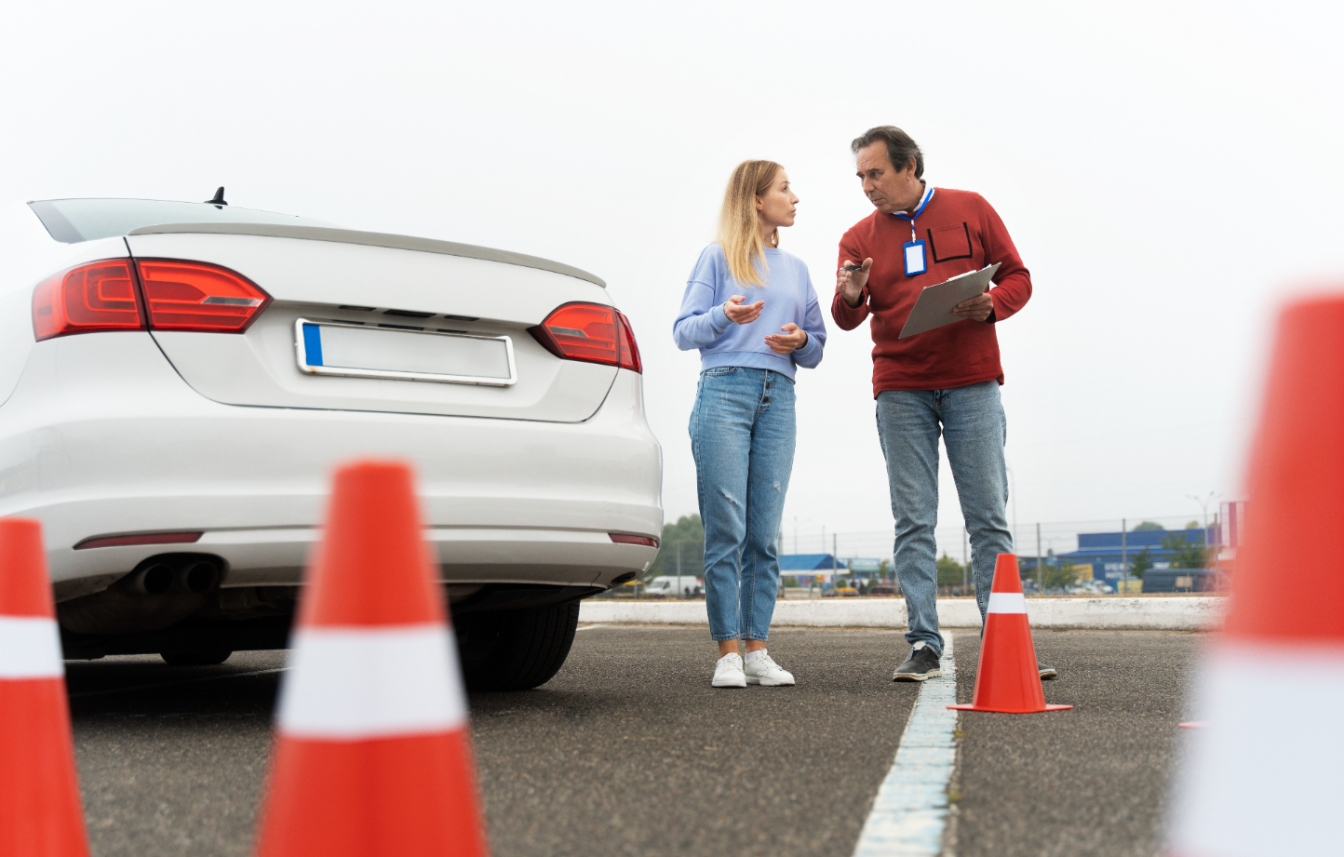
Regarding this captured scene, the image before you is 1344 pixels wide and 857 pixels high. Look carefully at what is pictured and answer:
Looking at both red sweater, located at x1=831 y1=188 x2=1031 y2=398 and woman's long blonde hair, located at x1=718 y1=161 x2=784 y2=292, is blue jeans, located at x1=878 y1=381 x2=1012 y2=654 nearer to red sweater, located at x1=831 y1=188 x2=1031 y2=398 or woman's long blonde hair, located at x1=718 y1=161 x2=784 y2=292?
red sweater, located at x1=831 y1=188 x2=1031 y2=398

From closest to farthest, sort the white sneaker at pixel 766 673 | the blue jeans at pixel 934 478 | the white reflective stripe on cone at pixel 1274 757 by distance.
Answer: the white reflective stripe on cone at pixel 1274 757
the white sneaker at pixel 766 673
the blue jeans at pixel 934 478

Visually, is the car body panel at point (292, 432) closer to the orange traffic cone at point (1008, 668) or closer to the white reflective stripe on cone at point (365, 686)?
the orange traffic cone at point (1008, 668)

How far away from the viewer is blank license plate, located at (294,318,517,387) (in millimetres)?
3162

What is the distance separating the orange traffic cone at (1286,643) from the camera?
3.47ft

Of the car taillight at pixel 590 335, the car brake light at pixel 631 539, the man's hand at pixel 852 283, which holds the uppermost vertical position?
the man's hand at pixel 852 283

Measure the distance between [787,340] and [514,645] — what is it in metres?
1.48

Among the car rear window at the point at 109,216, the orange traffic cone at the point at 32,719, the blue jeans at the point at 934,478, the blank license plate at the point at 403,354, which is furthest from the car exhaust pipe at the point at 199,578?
the blue jeans at the point at 934,478

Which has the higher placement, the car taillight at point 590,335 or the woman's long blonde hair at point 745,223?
the woman's long blonde hair at point 745,223

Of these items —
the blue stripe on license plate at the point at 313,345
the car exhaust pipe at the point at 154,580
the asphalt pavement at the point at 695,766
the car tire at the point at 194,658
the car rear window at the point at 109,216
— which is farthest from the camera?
the car tire at the point at 194,658

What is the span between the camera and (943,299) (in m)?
4.46

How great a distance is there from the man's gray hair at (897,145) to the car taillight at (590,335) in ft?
5.13

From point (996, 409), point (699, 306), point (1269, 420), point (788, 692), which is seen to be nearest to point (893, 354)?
point (996, 409)

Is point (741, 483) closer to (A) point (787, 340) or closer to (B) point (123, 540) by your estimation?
(A) point (787, 340)

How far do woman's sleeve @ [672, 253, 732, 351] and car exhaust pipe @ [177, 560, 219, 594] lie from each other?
207 centimetres
